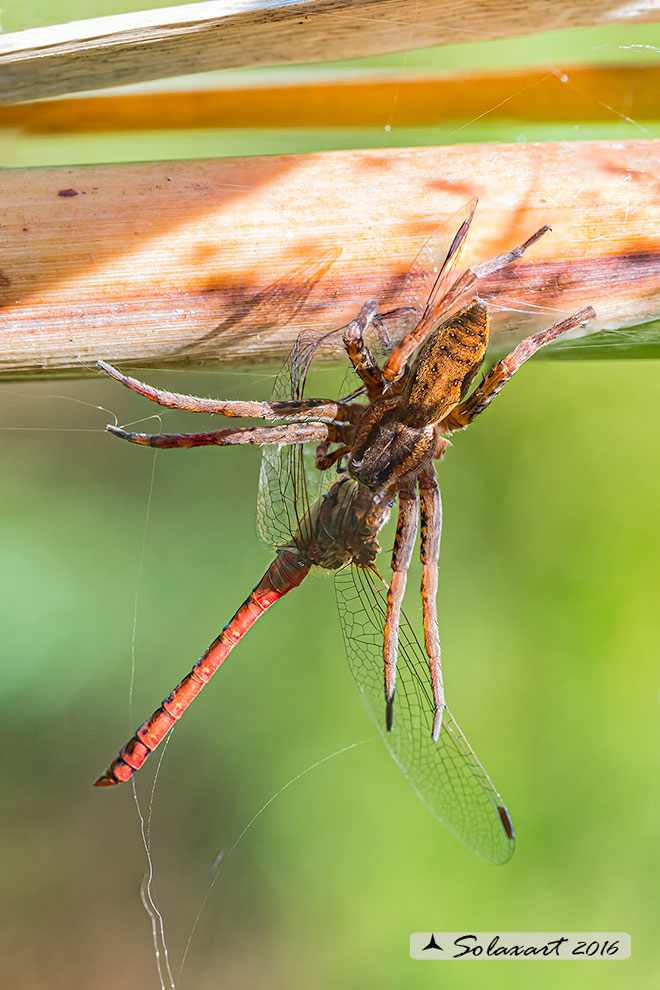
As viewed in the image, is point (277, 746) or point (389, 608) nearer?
point (389, 608)

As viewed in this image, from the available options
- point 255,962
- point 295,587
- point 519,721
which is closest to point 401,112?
point 295,587

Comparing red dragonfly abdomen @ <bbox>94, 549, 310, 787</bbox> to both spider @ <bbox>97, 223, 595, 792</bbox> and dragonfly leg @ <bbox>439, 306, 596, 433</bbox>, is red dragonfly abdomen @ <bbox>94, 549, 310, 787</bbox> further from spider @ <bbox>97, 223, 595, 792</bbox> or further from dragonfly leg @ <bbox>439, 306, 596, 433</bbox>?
dragonfly leg @ <bbox>439, 306, 596, 433</bbox>

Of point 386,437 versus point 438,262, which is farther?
point 386,437

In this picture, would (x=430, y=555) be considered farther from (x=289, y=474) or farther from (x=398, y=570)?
(x=289, y=474)

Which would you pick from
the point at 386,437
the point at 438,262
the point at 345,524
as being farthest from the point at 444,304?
the point at 345,524

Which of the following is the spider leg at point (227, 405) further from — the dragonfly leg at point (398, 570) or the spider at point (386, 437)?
the dragonfly leg at point (398, 570)

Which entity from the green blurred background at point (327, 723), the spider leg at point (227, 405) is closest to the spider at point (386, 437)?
the spider leg at point (227, 405)

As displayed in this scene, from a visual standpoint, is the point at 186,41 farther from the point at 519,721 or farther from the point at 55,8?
the point at 519,721
